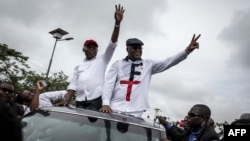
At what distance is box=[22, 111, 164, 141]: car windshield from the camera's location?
3154 millimetres

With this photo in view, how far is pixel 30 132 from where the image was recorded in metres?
3.24

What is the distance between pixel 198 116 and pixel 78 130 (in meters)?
1.53

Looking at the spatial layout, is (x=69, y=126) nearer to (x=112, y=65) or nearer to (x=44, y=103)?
→ (x=112, y=65)

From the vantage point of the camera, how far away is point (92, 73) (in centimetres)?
486

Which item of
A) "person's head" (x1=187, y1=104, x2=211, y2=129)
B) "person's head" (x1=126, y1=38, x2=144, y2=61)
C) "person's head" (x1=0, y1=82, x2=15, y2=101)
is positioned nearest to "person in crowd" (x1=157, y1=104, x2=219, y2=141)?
"person's head" (x1=187, y1=104, x2=211, y2=129)

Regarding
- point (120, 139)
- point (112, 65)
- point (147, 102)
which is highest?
point (112, 65)

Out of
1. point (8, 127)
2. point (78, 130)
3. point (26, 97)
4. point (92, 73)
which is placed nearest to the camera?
point (8, 127)

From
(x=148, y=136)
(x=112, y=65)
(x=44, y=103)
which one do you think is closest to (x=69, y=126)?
(x=148, y=136)

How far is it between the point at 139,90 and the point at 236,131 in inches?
78.4

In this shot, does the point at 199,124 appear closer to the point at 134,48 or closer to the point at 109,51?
the point at 134,48

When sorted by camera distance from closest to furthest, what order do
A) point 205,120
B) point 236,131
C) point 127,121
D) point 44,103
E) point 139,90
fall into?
point 236,131 → point 127,121 → point 205,120 → point 139,90 → point 44,103

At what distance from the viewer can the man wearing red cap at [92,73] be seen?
4.79 m

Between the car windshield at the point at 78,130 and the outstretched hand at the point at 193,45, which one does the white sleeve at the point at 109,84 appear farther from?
the car windshield at the point at 78,130

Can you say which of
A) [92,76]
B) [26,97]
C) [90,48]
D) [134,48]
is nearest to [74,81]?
[92,76]
